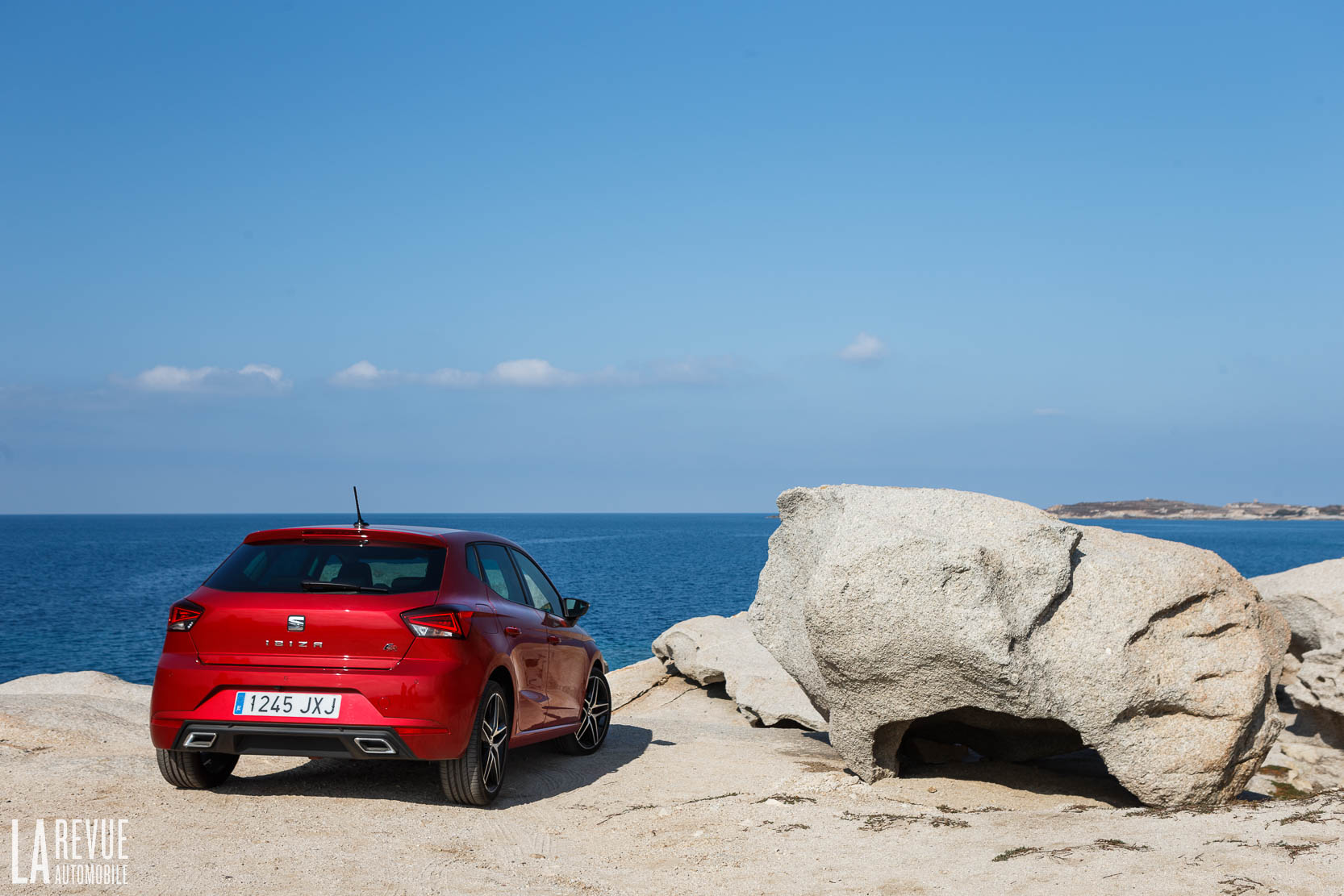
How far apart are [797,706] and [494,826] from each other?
5.96 m

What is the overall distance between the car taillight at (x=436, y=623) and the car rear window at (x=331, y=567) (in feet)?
0.60

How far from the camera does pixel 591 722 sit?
9586mm

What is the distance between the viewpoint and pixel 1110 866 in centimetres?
543

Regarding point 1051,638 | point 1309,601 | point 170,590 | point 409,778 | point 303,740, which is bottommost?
point 170,590

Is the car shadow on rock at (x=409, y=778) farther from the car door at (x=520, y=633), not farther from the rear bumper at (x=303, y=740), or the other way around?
the car door at (x=520, y=633)

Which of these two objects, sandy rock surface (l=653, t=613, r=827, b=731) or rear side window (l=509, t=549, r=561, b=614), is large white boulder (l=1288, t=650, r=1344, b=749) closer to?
sandy rock surface (l=653, t=613, r=827, b=731)

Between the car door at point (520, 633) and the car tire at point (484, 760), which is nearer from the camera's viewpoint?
the car tire at point (484, 760)

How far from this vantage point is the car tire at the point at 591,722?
936 centimetres

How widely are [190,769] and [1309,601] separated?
1245 centimetres

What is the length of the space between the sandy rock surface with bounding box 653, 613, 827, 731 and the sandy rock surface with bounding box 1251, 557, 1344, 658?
19.0ft

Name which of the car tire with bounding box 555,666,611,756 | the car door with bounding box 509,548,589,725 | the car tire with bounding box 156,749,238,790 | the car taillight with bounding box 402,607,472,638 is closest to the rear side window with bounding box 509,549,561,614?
the car door with bounding box 509,548,589,725

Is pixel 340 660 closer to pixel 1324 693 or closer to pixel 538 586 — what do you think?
pixel 538 586

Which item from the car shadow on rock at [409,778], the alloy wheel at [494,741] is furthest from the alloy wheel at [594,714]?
the alloy wheel at [494,741]

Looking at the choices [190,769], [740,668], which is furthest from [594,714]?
[740,668]
